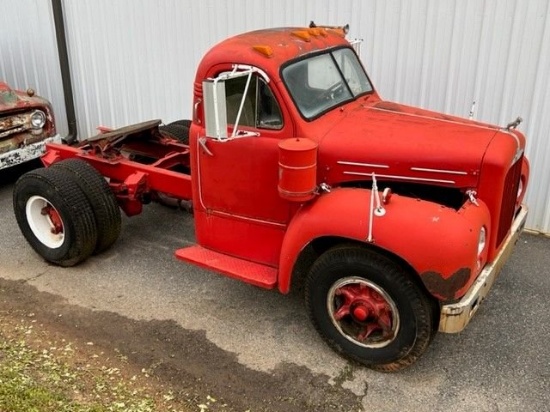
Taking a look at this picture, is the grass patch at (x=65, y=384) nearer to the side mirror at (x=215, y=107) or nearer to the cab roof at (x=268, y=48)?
the side mirror at (x=215, y=107)

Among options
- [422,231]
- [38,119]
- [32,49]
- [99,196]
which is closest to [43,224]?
[99,196]

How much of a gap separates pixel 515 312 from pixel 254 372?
225 centimetres

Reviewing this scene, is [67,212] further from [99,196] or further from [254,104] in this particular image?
[254,104]

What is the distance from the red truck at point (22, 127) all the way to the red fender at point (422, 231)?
452 centimetres

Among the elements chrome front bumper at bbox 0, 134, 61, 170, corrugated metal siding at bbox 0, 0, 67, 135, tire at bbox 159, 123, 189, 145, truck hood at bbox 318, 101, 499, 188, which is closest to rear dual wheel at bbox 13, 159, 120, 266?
tire at bbox 159, 123, 189, 145

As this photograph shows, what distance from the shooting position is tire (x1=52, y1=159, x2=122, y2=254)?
5.30 meters

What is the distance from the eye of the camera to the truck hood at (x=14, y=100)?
6.88 meters

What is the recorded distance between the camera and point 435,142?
3.97 meters

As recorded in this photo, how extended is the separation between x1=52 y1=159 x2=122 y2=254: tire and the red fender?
230 centimetres

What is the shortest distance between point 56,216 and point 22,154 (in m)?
1.89

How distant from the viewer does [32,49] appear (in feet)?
29.4

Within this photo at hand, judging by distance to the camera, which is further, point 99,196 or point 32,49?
point 32,49

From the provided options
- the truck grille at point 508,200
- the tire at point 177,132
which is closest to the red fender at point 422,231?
the truck grille at point 508,200

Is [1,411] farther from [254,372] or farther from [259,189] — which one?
[259,189]
